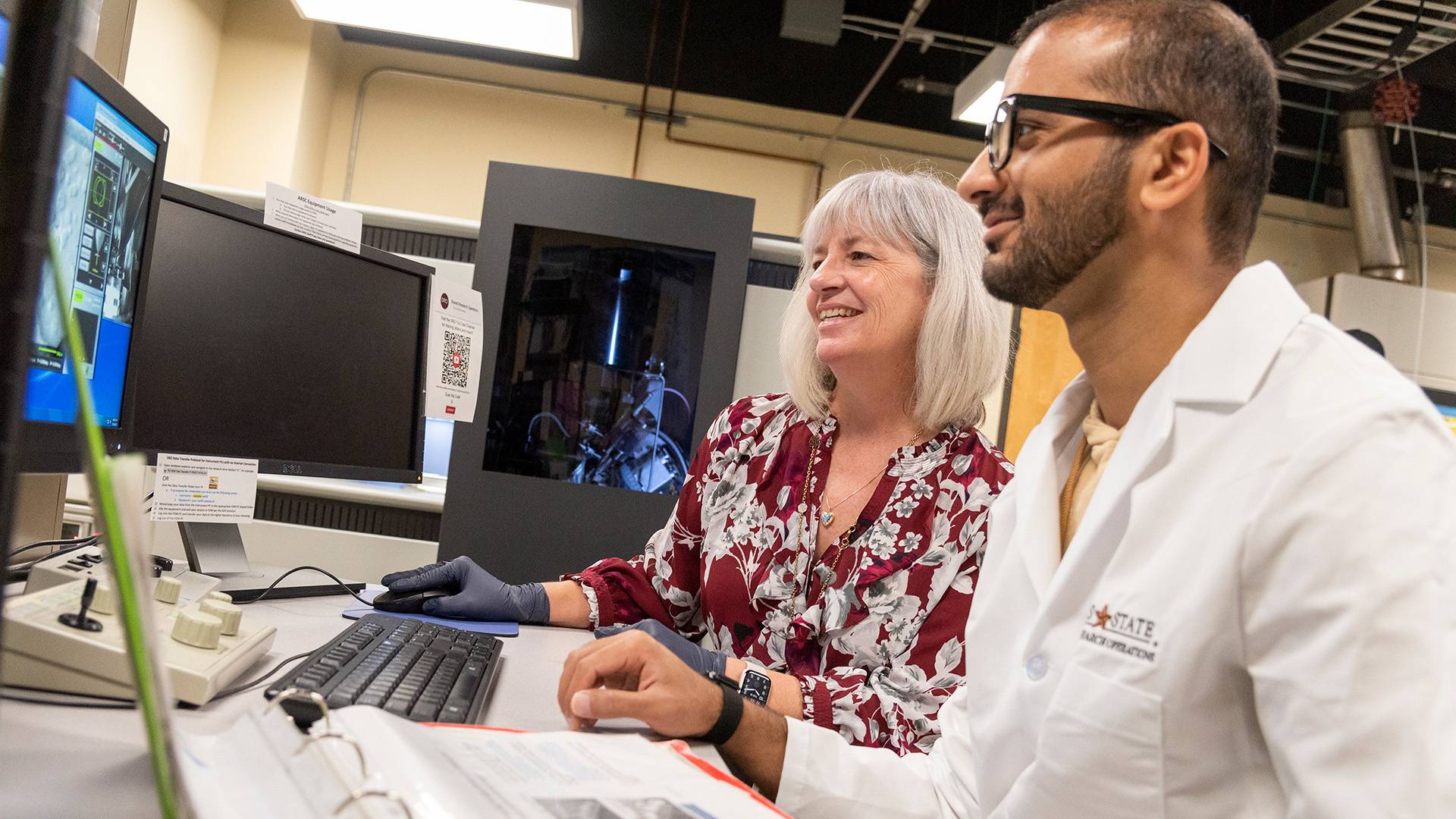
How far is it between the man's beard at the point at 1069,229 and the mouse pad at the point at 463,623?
0.81m

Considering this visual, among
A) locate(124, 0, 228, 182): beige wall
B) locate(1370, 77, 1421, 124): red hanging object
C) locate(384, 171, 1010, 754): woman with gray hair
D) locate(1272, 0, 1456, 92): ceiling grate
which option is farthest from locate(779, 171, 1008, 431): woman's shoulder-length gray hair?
locate(1370, 77, 1421, 124): red hanging object

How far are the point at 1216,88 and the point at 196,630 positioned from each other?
1.09 meters

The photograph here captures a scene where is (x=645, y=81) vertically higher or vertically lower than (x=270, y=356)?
higher

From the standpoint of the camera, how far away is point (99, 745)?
658 millimetres

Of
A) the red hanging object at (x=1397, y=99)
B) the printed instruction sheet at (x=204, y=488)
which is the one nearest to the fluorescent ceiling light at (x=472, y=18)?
the printed instruction sheet at (x=204, y=488)

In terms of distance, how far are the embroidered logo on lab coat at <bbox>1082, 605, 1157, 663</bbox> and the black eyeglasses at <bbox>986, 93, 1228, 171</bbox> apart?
488 millimetres

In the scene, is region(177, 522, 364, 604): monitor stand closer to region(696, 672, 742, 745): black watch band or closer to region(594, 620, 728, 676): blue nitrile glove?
region(594, 620, 728, 676): blue nitrile glove

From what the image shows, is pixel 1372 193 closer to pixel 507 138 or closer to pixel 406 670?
pixel 507 138

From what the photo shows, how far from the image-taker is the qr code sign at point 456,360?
175 cm

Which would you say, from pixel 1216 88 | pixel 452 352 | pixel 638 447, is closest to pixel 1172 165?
pixel 1216 88

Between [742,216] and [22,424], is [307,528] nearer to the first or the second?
[742,216]

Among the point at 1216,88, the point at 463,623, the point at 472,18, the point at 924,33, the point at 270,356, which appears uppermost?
the point at 924,33

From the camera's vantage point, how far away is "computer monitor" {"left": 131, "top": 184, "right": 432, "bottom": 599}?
1.24 m

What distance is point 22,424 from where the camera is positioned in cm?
27
